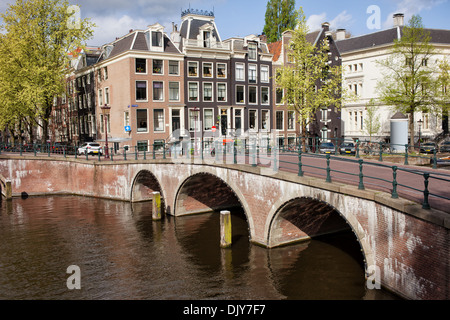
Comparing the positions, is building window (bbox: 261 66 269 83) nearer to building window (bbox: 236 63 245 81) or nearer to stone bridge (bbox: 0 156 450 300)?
building window (bbox: 236 63 245 81)

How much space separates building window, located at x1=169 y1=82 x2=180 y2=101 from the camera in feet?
134

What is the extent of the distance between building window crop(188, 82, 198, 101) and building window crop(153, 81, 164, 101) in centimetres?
298

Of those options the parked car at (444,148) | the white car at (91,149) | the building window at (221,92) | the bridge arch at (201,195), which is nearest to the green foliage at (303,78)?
the parked car at (444,148)

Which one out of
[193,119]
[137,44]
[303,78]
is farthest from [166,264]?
[137,44]

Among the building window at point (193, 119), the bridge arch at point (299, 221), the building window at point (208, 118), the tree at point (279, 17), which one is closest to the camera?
the bridge arch at point (299, 221)

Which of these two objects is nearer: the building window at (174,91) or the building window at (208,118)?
the building window at (174,91)

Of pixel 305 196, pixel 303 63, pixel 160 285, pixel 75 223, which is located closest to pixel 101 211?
pixel 75 223

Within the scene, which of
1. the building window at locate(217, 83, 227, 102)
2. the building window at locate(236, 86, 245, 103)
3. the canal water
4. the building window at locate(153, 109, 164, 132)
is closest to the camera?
the canal water

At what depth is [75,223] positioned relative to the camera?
24.2 meters

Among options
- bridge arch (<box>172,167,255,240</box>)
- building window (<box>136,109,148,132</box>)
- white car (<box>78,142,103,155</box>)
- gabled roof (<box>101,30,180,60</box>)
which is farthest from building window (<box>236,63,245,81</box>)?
bridge arch (<box>172,167,255,240</box>)

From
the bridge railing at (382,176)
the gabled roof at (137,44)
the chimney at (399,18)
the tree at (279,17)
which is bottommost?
the bridge railing at (382,176)

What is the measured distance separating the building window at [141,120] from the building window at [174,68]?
4.81 meters

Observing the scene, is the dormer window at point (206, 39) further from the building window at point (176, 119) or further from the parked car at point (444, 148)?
the parked car at point (444, 148)

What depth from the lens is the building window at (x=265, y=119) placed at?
4622 centimetres
